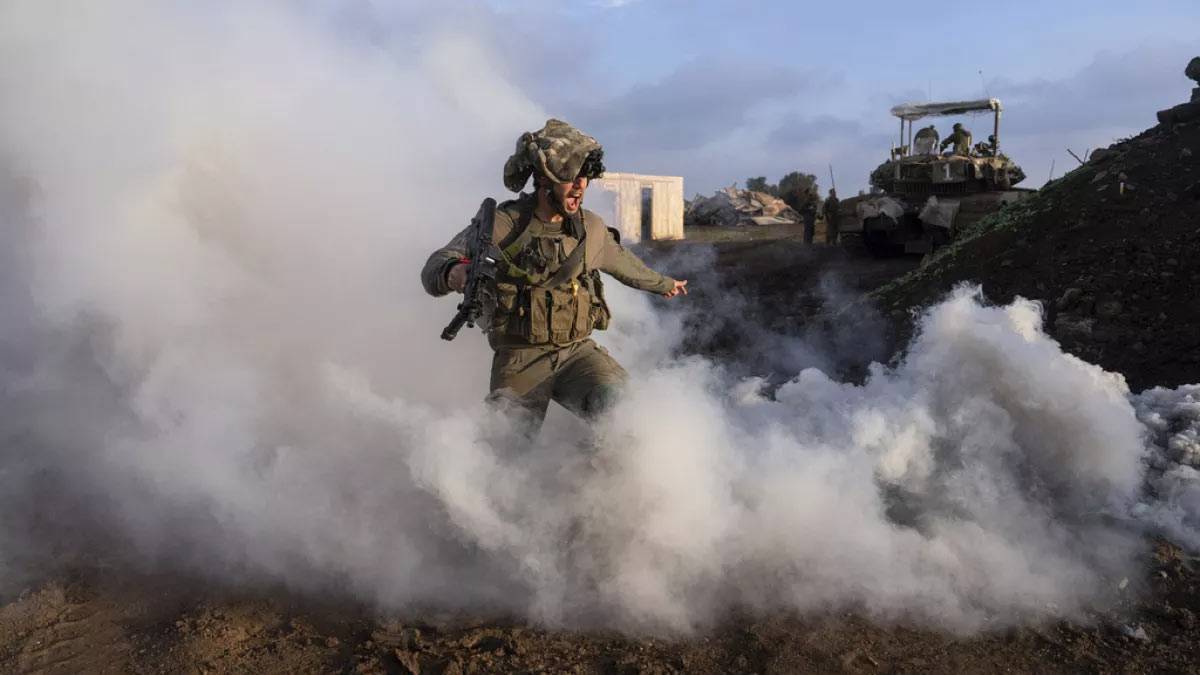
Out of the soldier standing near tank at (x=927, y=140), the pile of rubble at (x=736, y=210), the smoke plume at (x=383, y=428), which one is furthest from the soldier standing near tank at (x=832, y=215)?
the smoke plume at (x=383, y=428)

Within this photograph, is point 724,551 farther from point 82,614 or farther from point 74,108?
point 74,108

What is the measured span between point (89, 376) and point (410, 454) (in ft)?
7.27

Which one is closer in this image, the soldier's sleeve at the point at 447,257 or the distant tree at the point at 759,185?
the soldier's sleeve at the point at 447,257

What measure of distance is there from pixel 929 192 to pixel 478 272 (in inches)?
504

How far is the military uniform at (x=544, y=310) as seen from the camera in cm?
374

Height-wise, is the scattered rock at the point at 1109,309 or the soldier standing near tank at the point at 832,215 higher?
the soldier standing near tank at the point at 832,215

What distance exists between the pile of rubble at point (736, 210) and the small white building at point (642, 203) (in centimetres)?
414

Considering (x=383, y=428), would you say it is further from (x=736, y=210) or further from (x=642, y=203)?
(x=736, y=210)

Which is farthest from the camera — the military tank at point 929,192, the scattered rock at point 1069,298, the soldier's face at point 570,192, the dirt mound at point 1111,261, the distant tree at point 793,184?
the distant tree at point 793,184

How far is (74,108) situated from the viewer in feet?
15.9

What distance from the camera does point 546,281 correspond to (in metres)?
3.79

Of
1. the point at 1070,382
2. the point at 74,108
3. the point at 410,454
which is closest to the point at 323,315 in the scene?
the point at 74,108

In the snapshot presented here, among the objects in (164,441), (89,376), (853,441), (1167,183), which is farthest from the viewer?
(1167,183)

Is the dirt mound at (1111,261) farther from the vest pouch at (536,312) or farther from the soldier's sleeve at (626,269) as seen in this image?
the vest pouch at (536,312)
